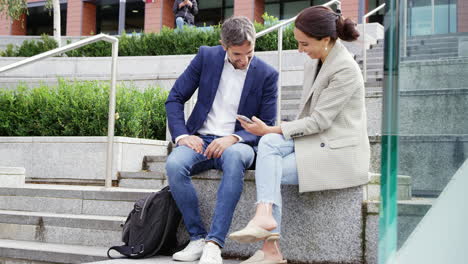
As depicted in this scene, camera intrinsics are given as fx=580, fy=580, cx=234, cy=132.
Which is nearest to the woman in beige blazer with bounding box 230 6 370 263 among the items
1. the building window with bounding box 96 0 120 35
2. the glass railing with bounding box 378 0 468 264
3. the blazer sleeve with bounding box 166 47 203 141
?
the blazer sleeve with bounding box 166 47 203 141

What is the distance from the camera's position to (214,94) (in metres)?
3.52

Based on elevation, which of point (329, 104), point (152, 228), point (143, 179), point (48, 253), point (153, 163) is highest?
point (329, 104)

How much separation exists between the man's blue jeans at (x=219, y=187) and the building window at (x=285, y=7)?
1964cm

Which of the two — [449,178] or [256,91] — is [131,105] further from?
[449,178]

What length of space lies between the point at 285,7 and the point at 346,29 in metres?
19.9

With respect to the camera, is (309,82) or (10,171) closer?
(309,82)

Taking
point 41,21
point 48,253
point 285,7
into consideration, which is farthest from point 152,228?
point 41,21

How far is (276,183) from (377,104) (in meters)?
3.13

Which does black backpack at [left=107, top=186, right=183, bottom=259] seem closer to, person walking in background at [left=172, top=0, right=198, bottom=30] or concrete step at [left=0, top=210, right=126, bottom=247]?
concrete step at [left=0, top=210, right=126, bottom=247]

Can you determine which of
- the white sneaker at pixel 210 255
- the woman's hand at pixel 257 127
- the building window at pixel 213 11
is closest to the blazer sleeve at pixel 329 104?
the woman's hand at pixel 257 127

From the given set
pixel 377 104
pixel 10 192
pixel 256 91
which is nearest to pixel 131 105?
pixel 10 192

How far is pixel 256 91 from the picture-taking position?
11.5 feet

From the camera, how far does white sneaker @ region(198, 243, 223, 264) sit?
2926mm

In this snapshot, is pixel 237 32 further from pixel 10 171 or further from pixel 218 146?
pixel 10 171
